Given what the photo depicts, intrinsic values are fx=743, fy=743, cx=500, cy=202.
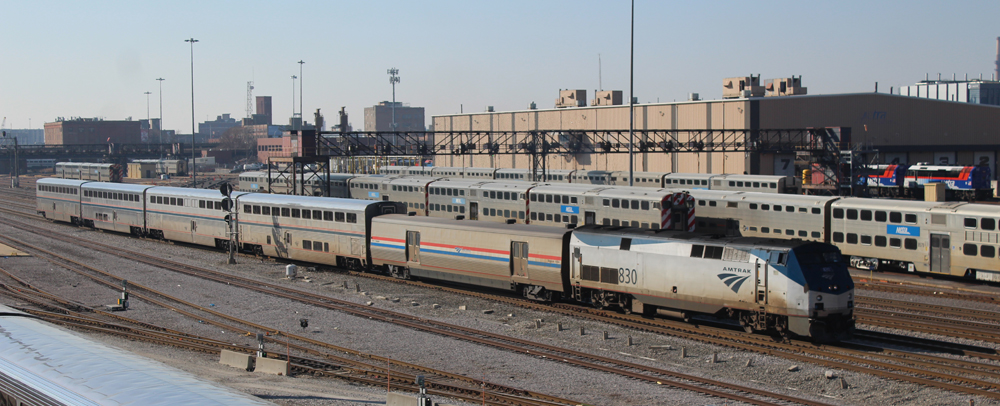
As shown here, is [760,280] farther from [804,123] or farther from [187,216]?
[804,123]

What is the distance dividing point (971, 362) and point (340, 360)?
1648cm

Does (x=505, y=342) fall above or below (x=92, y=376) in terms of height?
below

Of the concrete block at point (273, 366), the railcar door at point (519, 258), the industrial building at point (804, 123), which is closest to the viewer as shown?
the concrete block at point (273, 366)

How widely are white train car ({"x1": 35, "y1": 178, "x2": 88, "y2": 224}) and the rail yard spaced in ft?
77.4

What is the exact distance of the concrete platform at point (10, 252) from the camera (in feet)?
134

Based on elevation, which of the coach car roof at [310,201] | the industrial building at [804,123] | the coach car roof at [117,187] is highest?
the industrial building at [804,123]

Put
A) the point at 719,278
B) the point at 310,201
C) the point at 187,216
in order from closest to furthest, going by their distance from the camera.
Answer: the point at 719,278 → the point at 310,201 → the point at 187,216

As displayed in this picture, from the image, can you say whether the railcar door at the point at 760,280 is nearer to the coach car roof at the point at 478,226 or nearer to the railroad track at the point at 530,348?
the railroad track at the point at 530,348

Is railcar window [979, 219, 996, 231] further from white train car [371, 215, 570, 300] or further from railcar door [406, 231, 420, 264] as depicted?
railcar door [406, 231, 420, 264]

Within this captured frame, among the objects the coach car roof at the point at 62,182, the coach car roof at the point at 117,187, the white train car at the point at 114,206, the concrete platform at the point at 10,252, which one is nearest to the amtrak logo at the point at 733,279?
the concrete platform at the point at 10,252

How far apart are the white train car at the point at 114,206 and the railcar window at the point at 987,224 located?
45.8 meters

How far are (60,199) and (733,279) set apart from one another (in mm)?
55447

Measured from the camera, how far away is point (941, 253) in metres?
30.3

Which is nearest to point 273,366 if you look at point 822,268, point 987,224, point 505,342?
point 505,342
